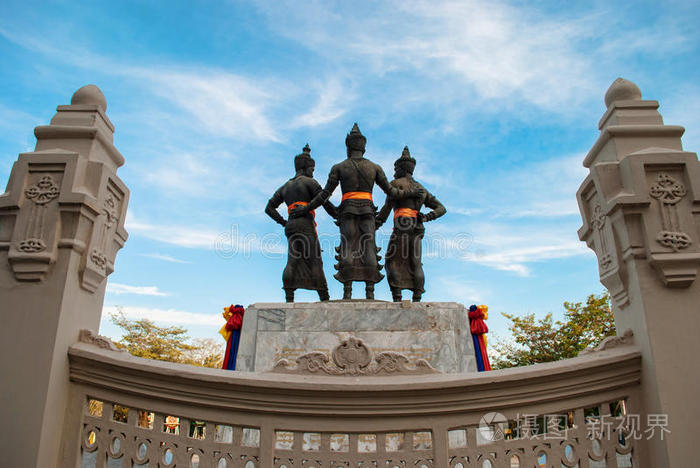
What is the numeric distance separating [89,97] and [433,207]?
19.4 ft

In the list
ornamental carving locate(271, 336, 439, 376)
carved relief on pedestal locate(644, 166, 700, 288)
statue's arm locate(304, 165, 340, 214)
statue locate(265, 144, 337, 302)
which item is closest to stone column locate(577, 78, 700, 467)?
carved relief on pedestal locate(644, 166, 700, 288)

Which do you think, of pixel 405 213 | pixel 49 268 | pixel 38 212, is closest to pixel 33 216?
pixel 38 212

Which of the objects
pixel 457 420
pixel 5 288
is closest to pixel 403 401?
pixel 457 420

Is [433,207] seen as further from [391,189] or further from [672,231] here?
[672,231]

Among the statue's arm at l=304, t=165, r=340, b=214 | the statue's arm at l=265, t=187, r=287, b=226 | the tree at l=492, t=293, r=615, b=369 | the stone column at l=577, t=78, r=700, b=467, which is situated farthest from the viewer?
the tree at l=492, t=293, r=615, b=369

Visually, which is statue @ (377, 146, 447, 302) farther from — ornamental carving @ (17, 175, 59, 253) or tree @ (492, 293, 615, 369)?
tree @ (492, 293, 615, 369)

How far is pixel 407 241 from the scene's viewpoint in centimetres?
838

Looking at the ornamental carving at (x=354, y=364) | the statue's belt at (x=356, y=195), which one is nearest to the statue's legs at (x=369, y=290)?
the statue's belt at (x=356, y=195)

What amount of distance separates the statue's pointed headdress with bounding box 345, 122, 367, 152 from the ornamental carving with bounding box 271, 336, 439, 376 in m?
5.56

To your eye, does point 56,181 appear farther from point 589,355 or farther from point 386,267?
point 386,267

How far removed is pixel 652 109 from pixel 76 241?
4226mm

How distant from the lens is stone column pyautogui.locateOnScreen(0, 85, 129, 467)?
3.09 metres

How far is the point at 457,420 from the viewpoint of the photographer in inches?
123

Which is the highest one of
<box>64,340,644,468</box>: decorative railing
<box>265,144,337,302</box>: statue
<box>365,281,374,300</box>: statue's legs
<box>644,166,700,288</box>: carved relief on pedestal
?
<box>265,144,337,302</box>: statue
